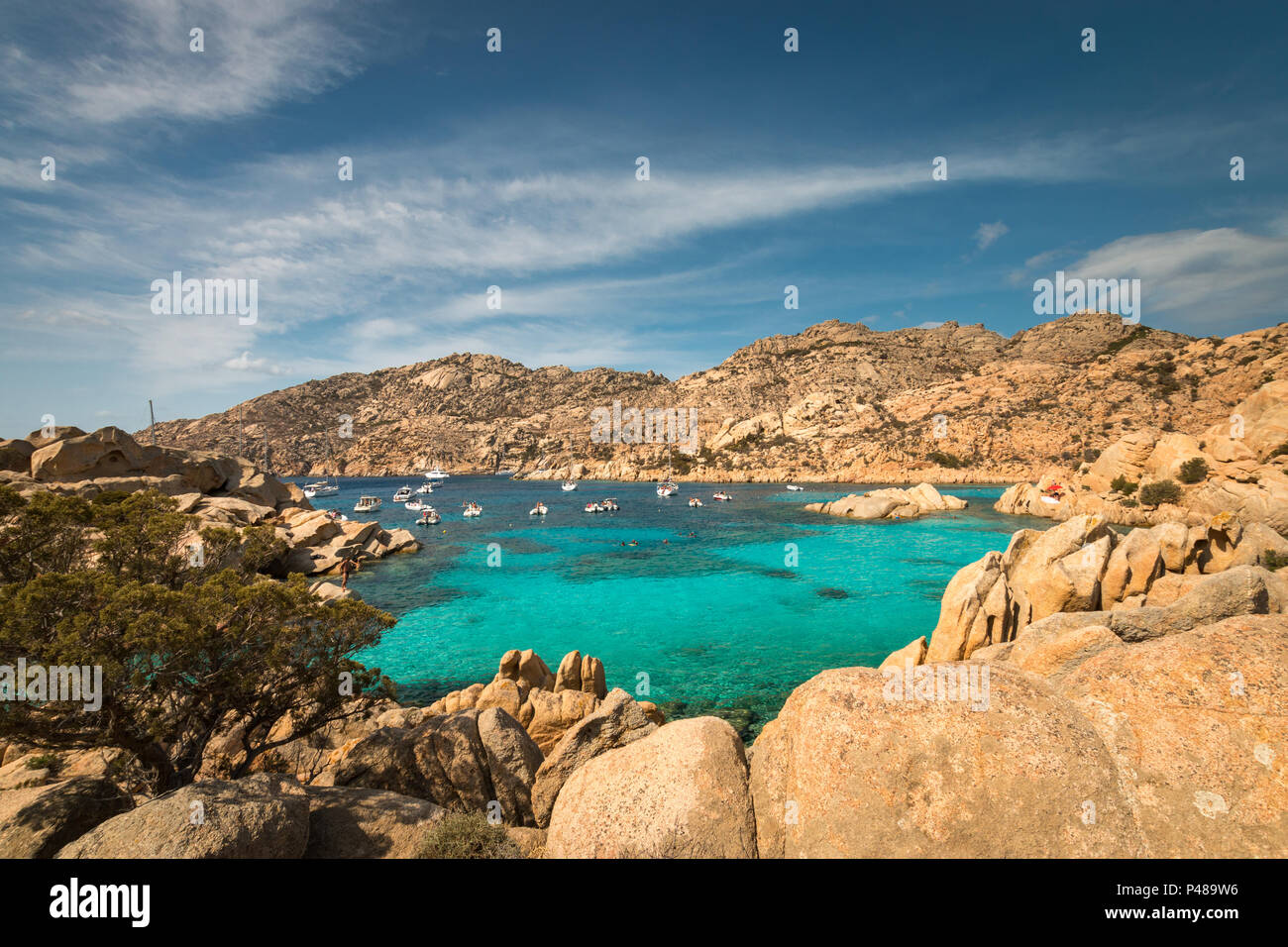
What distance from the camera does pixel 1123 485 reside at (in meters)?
47.2

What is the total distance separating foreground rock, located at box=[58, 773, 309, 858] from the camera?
16.0 feet

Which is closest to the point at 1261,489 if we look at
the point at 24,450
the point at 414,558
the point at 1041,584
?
the point at 1041,584

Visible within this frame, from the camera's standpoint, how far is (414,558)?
42.5m

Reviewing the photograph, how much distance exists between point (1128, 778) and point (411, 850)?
26.9 ft

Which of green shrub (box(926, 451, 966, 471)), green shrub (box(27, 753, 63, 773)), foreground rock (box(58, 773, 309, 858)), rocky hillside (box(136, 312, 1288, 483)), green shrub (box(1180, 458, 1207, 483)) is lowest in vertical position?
green shrub (box(27, 753, 63, 773))

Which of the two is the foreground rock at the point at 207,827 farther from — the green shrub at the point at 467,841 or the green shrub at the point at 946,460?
the green shrub at the point at 946,460

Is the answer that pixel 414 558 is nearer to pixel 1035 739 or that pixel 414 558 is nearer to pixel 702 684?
pixel 702 684

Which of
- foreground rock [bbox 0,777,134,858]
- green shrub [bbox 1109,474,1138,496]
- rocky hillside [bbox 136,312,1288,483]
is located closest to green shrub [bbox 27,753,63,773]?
foreground rock [bbox 0,777,134,858]

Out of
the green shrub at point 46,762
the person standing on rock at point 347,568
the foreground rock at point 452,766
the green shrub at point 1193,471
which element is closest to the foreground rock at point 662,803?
the foreground rock at point 452,766

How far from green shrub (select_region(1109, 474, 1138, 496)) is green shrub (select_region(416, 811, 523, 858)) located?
60.0m

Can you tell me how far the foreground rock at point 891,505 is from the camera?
200ft

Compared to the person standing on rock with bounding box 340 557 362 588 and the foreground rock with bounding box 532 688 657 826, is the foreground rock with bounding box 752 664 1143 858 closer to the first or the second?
the foreground rock with bounding box 532 688 657 826

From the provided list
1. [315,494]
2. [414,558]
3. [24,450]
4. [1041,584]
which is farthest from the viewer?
[315,494]

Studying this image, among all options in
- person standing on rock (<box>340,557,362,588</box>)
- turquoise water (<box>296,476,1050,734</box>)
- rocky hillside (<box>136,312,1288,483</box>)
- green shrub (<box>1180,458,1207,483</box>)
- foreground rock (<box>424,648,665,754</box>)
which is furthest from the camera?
rocky hillside (<box>136,312,1288,483</box>)
